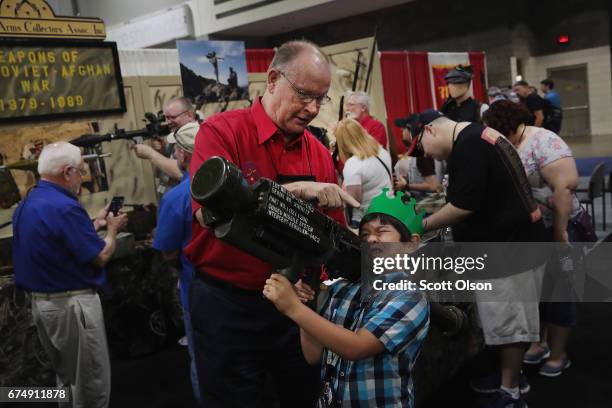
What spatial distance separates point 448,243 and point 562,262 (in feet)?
2.56

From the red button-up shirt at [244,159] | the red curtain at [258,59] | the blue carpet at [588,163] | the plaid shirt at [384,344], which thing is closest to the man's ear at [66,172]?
the red button-up shirt at [244,159]

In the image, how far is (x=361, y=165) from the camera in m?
3.44

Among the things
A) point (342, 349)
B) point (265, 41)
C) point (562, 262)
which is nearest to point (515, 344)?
point (562, 262)

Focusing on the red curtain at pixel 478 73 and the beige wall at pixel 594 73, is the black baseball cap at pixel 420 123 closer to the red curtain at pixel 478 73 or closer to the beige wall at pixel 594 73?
the red curtain at pixel 478 73

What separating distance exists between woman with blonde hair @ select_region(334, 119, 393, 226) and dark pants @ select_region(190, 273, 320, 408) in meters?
1.70

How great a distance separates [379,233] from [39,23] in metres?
3.53

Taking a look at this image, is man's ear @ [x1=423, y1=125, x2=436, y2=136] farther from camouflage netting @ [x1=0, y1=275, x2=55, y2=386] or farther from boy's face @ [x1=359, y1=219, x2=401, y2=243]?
camouflage netting @ [x1=0, y1=275, x2=55, y2=386]

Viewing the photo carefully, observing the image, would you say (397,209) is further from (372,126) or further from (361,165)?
(372,126)

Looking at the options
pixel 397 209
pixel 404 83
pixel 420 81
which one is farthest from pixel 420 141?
pixel 420 81

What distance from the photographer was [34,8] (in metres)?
3.91

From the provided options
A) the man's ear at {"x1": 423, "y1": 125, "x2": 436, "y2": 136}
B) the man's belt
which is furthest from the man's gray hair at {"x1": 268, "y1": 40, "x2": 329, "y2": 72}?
the man's belt

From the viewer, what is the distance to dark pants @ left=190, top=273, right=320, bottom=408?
1.63m

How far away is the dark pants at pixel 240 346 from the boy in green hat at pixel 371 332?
17cm

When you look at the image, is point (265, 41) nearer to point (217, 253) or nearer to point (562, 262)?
point (562, 262)
